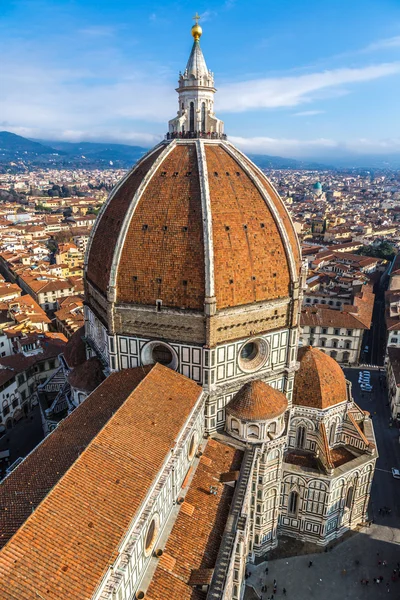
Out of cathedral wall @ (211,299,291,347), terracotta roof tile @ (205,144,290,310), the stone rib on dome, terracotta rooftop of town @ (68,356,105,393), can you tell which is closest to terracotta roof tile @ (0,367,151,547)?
terracotta rooftop of town @ (68,356,105,393)

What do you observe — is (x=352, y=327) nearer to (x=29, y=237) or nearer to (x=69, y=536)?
(x=69, y=536)

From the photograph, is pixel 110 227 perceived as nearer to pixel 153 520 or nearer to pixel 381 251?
pixel 153 520

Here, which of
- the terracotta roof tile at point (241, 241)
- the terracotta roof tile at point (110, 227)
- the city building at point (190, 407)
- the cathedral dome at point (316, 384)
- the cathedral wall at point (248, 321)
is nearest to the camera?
the city building at point (190, 407)

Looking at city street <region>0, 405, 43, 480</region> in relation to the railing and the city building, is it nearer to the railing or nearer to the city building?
the city building

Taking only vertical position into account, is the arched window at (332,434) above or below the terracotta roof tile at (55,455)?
below

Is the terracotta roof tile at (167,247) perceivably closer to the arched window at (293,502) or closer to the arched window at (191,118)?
the arched window at (191,118)

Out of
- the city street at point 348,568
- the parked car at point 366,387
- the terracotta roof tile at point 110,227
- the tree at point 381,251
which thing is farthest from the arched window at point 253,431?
the tree at point 381,251

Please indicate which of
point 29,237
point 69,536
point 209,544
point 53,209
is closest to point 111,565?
point 69,536
